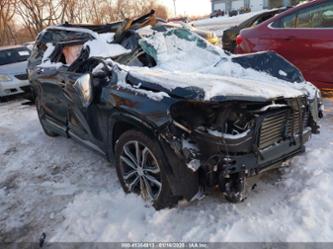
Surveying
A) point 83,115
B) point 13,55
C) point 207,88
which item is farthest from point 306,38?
point 13,55

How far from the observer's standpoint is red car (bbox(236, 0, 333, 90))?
5.21 metres

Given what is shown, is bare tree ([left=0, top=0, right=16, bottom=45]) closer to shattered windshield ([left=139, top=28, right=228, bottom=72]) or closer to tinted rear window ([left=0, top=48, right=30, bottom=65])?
tinted rear window ([left=0, top=48, right=30, bottom=65])

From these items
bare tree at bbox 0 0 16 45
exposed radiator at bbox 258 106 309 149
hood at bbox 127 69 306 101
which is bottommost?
bare tree at bbox 0 0 16 45

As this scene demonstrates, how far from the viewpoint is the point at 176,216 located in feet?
9.91

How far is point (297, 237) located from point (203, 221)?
0.76m

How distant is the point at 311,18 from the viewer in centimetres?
546

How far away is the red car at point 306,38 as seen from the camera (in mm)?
5211

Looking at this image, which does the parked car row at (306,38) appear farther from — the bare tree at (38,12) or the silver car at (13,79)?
the bare tree at (38,12)

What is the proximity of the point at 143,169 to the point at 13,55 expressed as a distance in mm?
9174

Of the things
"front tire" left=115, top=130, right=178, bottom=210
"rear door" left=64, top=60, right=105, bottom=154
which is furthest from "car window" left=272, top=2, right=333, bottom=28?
"front tire" left=115, top=130, right=178, bottom=210

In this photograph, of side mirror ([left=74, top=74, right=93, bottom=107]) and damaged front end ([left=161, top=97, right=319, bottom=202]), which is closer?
damaged front end ([left=161, top=97, right=319, bottom=202])

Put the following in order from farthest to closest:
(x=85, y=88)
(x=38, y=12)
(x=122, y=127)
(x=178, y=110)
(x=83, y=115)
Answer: (x=38, y=12) < (x=83, y=115) < (x=85, y=88) < (x=122, y=127) < (x=178, y=110)

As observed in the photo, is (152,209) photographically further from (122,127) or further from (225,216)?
(122,127)

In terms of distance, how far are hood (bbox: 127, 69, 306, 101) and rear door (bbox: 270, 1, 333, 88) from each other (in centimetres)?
249
